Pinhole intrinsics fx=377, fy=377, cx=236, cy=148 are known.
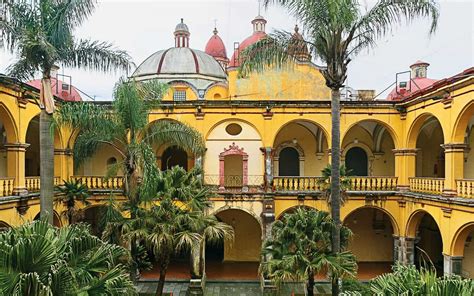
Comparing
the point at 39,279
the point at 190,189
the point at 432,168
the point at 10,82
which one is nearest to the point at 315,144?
the point at 432,168

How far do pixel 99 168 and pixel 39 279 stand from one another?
16546 mm

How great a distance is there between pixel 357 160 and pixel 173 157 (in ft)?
34.2

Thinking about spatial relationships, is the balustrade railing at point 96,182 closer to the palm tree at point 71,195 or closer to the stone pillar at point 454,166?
the palm tree at point 71,195

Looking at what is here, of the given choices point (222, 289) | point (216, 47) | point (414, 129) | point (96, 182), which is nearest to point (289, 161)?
point (414, 129)

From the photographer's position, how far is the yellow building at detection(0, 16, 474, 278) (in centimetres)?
1408

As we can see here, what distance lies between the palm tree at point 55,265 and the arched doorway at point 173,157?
13.8 metres

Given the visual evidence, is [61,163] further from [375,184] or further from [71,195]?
[375,184]

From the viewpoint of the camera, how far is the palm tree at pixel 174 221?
1162 cm

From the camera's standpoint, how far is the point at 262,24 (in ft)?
110

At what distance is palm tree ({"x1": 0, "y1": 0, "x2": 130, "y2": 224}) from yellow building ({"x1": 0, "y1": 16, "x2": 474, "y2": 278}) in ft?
8.70

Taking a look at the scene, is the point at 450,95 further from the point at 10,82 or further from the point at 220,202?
the point at 10,82

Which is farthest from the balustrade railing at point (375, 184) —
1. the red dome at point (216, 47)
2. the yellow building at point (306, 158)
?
the red dome at point (216, 47)

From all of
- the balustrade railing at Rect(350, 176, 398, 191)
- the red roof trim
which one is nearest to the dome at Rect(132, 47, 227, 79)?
the balustrade railing at Rect(350, 176, 398, 191)

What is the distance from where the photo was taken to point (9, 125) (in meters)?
13.9
